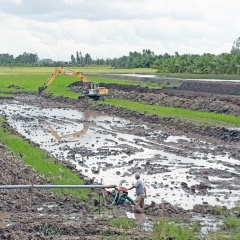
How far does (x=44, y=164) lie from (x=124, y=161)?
3.58m

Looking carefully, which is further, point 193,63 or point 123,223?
point 193,63

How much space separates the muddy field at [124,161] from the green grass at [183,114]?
3.76 ft

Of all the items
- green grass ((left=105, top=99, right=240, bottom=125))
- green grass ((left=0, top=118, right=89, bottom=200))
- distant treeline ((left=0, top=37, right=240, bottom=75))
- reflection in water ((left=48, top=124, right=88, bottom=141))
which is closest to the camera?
green grass ((left=0, top=118, right=89, bottom=200))

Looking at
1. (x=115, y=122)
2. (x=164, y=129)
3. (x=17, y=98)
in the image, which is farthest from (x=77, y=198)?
(x=17, y=98)

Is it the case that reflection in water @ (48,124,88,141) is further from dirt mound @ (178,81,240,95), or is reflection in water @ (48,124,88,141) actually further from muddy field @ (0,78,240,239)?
dirt mound @ (178,81,240,95)

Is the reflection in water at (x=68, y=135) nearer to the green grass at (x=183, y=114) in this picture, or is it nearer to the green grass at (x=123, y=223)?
the green grass at (x=183, y=114)

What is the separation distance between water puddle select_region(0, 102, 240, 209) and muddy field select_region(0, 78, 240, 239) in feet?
0.11

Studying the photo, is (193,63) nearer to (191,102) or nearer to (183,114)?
(191,102)

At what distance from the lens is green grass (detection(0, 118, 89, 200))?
1731 centimetres

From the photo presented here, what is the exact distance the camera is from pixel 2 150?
23641 millimetres

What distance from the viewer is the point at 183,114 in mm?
37562

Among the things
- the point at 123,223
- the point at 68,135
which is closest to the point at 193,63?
the point at 68,135

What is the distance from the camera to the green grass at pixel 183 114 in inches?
1326

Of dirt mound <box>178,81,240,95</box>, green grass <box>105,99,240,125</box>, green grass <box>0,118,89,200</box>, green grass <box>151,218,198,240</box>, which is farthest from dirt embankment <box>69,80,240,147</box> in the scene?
green grass <box>151,218,198,240</box>
